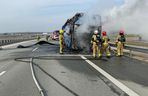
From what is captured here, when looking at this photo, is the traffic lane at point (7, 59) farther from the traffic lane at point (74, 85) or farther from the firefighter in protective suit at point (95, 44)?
the firefighter in protective suit at point (95, 44)

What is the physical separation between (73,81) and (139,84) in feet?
7.40

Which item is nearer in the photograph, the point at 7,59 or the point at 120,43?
the point at 7,59

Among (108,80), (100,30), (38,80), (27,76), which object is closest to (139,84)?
(108,80)

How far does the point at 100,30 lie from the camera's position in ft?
94.9

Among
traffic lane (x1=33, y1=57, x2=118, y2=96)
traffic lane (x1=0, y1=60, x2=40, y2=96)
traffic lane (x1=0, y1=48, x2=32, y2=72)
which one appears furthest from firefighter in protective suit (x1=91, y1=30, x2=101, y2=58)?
traffic lane (x1=0, y1=60, x2=40, y2=96)

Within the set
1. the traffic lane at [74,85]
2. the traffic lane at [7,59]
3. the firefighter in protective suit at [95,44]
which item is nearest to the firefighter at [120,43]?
the firefighter in protective suit at [95,44]

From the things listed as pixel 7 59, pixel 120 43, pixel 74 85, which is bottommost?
pixel 7 59

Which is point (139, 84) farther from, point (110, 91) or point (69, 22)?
point (69, 22)

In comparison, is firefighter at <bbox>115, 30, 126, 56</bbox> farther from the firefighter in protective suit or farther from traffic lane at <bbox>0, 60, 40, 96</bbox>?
traffic lane at <bbox>0, 60, 40, 96</bbox>

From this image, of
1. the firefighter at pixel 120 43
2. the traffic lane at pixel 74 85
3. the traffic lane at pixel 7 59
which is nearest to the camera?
the traffic lane at pixel 74 85

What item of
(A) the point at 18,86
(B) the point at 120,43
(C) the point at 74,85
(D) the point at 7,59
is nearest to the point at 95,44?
(B) the point at 120,43

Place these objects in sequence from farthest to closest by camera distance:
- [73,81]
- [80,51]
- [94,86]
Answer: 1. [80,51]
2. [73,81]
3. [94,86]

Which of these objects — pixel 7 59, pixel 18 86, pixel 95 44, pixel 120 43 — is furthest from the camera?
pixel 120 43

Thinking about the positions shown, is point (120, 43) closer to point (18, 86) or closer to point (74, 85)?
point (74, 85)
